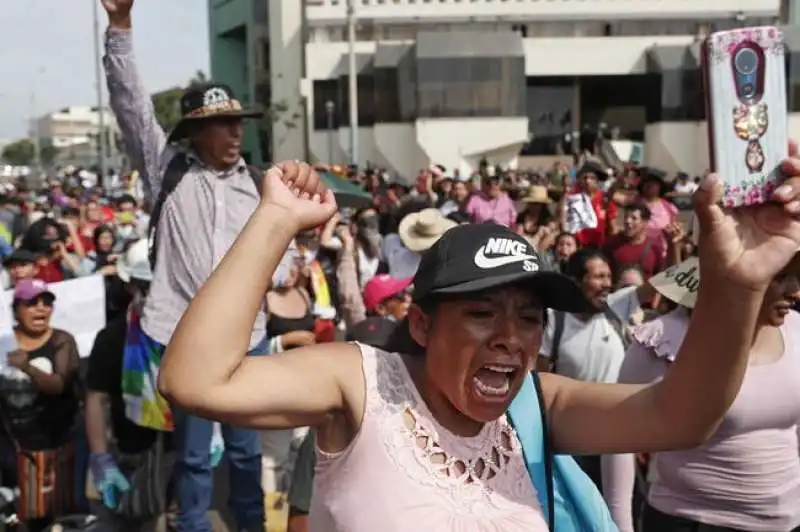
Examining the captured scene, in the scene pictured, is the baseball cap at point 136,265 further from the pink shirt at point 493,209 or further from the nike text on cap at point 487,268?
the pink shirt at point 493,209

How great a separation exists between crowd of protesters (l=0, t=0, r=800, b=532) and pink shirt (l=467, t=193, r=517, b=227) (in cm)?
277

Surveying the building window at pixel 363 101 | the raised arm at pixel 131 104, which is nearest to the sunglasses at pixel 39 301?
the raised arm at pixel 131 104

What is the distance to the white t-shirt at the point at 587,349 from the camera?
4.40 m

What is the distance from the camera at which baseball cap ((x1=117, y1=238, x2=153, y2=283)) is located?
5.07m

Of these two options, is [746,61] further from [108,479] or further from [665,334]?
[108,479]

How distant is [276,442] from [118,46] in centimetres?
255

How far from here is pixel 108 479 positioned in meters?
4.47

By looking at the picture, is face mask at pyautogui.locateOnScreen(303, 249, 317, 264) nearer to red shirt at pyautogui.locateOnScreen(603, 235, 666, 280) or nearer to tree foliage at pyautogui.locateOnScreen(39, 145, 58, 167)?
red shirt at pyautogui.locateOnScreen(603, 235, 666, 280)

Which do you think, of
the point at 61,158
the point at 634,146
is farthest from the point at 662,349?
the point at 61,158

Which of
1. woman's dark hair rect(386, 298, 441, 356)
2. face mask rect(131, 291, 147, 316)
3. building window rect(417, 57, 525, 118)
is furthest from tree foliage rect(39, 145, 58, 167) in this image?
woman's dark hair rect(386, 298, 441, 356)

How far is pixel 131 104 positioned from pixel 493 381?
7.37 feet

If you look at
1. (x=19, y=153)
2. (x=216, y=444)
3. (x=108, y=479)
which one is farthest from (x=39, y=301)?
(x=19, y=153)

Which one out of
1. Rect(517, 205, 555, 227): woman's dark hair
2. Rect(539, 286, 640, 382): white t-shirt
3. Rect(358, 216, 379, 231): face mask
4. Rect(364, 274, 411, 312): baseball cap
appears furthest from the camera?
Rect(517, 205, 555, 227): woman's dark hair

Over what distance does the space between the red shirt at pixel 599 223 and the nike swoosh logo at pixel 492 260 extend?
6.75 meters
